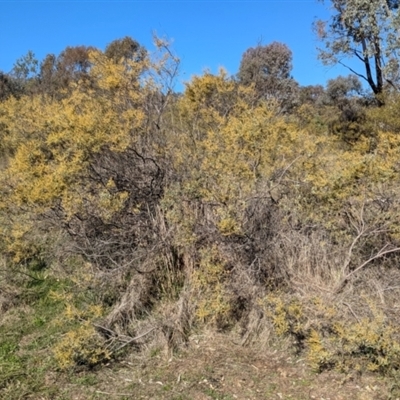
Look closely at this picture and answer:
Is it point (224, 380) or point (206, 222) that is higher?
point (206, 222)

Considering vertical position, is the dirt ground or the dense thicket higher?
the dense thicket

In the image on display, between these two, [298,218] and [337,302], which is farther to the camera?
[298,218]

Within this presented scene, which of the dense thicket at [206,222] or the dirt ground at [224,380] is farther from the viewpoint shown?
the dense thicket at [206,222]

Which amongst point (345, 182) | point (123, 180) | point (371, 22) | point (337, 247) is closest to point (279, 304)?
point (337, 247)

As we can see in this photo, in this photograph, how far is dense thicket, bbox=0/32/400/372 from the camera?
363 centimetres

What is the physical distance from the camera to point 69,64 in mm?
23516

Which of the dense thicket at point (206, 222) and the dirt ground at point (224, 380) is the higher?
the dense thicket at point (206, 222)

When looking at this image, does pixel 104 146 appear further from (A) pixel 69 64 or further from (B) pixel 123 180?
(A) pixel 69 64

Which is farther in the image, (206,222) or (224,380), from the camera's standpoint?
(206,222)

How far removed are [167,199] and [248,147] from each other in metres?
1.01

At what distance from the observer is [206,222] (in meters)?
4.32

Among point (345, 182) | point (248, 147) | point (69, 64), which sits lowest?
point (345, 182)

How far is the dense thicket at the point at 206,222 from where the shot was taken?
143 inches

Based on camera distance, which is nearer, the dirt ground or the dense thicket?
the dirt ground
